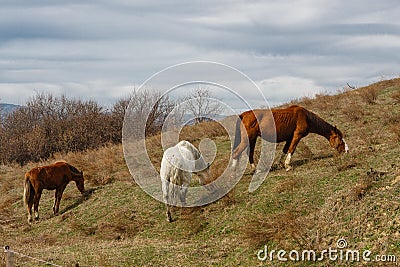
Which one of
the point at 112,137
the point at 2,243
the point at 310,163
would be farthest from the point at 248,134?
the point at 112,137

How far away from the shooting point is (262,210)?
10898mm

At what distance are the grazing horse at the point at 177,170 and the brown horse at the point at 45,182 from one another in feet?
18.5

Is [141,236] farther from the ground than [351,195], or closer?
closer

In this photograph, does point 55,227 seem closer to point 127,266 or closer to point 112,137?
point 127,266

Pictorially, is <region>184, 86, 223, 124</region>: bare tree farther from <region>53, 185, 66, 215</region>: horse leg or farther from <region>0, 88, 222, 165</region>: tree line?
<region>0, 88, 222, 165</region>: tree line

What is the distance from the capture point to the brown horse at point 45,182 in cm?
1623

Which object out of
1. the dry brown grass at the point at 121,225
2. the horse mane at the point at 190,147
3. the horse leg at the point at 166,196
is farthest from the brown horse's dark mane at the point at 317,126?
the dry brown grass at the point at 121,225

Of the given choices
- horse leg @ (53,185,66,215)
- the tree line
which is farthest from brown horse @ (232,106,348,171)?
the tree line

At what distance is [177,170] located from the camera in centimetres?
1282

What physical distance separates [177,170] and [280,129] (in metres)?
3.36

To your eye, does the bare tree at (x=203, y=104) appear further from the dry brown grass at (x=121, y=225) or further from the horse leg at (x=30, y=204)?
the horse leg at (x=30, y=204)

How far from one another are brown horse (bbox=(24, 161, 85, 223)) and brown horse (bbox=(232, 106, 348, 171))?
7.09 meters

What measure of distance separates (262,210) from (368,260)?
12.8 feet

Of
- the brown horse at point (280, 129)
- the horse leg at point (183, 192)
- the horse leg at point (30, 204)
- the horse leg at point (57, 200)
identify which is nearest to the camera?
the horse leg at point (183, 192)
